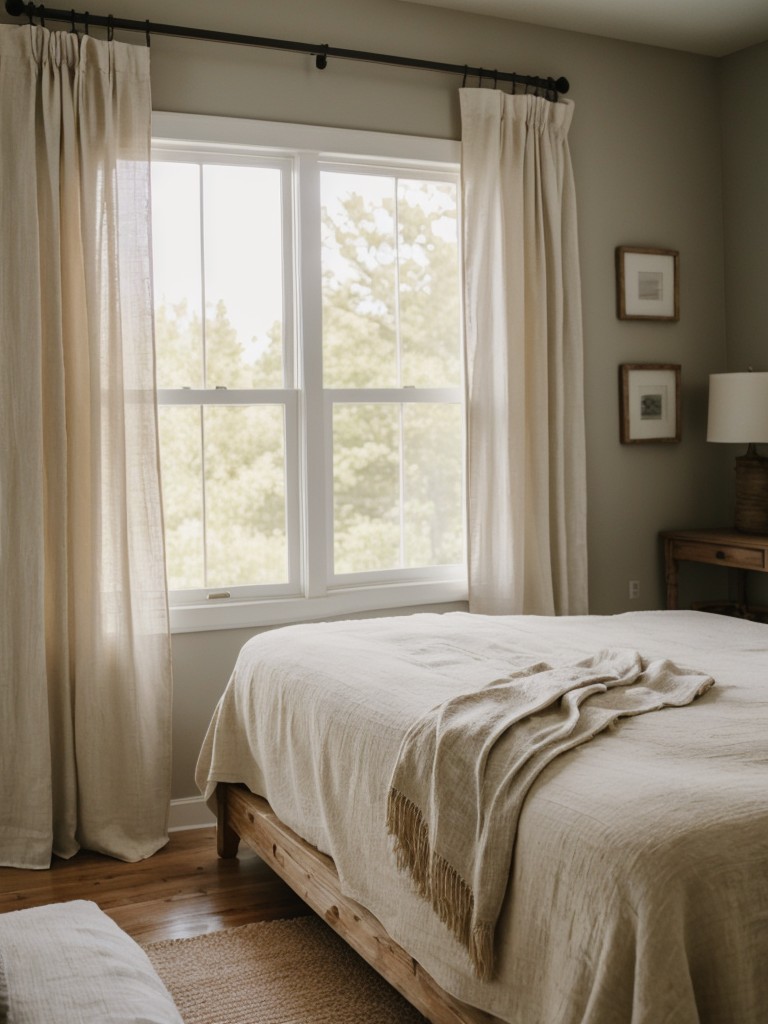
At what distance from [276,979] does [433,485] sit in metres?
2.11

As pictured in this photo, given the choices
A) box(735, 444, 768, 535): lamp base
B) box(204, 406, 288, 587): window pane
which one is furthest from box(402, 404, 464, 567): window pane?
box(735, 444, 768, 535): lamp base

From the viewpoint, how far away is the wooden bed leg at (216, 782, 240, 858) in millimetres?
3297

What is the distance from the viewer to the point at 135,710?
3.52 metres

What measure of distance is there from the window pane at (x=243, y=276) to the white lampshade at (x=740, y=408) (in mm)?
1823

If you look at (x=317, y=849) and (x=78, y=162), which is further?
(x=78, y=162)

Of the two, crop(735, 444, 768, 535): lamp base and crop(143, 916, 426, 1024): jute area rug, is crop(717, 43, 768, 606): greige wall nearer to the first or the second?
crop(735, 444, 768, 535): lamp base

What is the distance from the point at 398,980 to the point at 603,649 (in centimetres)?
96

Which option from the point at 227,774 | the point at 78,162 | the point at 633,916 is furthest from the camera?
the point at 78,162

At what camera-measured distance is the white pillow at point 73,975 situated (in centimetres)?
137

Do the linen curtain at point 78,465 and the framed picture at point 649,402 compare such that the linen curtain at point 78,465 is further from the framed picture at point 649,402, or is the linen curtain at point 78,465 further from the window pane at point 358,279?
the framed picture at point 649,402

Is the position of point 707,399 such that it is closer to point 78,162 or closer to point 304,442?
point 304,442

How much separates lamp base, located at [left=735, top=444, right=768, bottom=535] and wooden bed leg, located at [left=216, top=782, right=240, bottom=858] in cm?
244

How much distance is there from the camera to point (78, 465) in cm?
346

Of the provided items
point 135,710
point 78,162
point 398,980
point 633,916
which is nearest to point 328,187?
point 78,162
